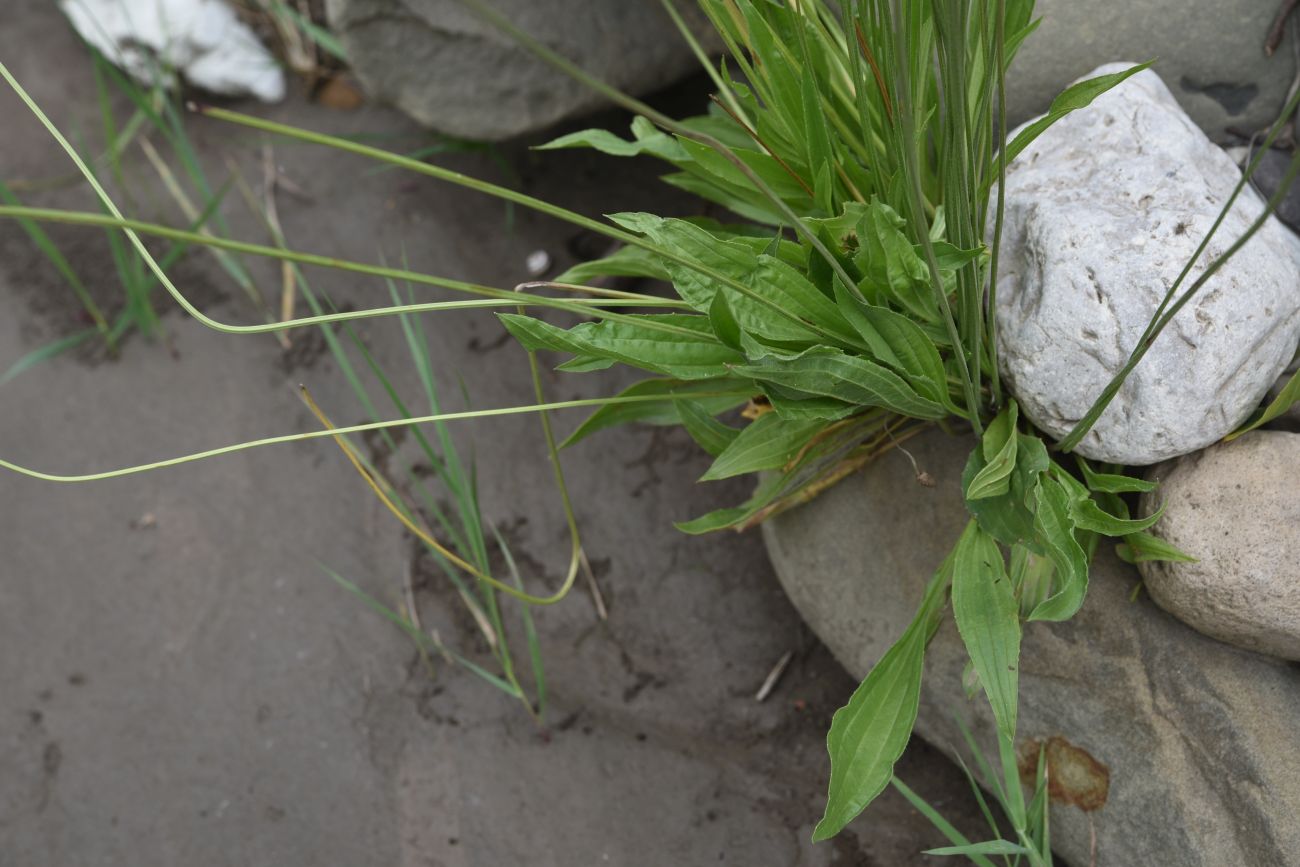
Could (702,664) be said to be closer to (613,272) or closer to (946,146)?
(613,272)

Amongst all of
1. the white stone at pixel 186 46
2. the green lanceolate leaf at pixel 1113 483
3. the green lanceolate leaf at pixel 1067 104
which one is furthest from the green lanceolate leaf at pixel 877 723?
the white stone at pixel 186 46

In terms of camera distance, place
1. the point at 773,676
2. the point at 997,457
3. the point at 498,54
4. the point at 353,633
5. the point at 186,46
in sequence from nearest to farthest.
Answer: the point at 997,457 → the point at 773,676 → the point at 353,633 → the point at 498,54 → the point at 186,46

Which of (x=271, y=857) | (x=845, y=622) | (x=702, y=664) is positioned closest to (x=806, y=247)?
(x=845, y=622)

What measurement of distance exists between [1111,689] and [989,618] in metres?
0.23

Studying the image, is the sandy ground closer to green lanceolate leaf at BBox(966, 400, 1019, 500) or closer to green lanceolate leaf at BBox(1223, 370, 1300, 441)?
green lanceolate leaf at BBox(966, 400, 1019, 500)

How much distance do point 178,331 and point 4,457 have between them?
1.44 feet

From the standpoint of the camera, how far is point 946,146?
4.30 feet

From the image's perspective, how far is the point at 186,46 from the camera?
2.74 m

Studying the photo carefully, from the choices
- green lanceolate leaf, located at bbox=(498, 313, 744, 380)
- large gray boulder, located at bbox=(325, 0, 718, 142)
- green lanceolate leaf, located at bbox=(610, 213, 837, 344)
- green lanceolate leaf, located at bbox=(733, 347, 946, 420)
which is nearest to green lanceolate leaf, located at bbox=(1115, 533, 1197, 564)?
green lanceolate leaf, located at bbox=(733, 347, 946, 420)

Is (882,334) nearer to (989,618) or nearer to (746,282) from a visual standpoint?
(746,282)

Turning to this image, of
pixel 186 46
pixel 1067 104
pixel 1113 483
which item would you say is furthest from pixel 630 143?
pixel 186 46

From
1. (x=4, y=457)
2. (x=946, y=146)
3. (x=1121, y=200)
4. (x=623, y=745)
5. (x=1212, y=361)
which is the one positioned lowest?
(x=623, y=745)

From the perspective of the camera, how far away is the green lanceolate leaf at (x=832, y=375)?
50.2 inches

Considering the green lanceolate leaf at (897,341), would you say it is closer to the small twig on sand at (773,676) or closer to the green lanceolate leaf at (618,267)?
the green lanceolate leaf at (618,267)
